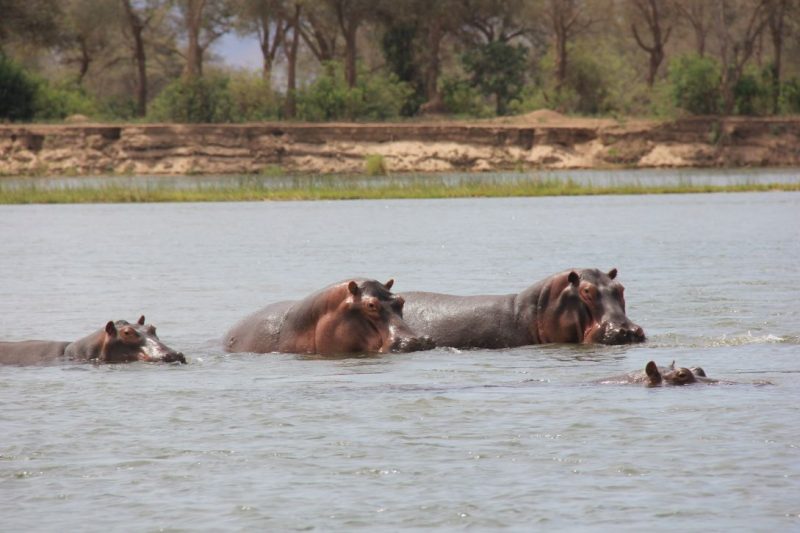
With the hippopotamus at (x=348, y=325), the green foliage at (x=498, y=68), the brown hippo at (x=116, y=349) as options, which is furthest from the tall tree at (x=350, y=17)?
the brown hippo at (x=116, y=349)

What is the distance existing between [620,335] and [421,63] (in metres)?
51.0

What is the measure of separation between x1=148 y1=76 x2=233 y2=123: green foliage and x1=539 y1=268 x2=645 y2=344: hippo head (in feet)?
148

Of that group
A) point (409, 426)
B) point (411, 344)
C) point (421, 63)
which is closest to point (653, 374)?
point (409, 426)

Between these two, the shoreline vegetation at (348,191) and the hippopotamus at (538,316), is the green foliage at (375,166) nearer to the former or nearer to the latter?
the shoreline vegetation at (348,191)

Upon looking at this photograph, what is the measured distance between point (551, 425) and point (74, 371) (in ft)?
12.4

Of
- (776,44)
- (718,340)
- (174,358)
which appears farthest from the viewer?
(776,44)

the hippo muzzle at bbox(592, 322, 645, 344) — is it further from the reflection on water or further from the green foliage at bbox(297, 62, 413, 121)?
the green foliage at bbox(297, 62, 413, 121)

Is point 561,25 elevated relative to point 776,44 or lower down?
elevated

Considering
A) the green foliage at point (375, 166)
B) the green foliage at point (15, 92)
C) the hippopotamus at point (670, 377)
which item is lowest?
the green foliage at point (375, 166)

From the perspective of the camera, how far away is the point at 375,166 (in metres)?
49.1

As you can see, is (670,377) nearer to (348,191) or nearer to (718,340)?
(718,340)

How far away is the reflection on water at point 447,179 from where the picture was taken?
Answer: 42.5 meters

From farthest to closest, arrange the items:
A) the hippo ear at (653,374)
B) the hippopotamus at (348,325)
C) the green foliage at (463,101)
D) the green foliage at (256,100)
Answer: the green foliage at (463,101) → the green foliage at (256,100) → the hippopotamus at (348,325) → the hippo ear at (653,374)

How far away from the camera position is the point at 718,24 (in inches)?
2205
